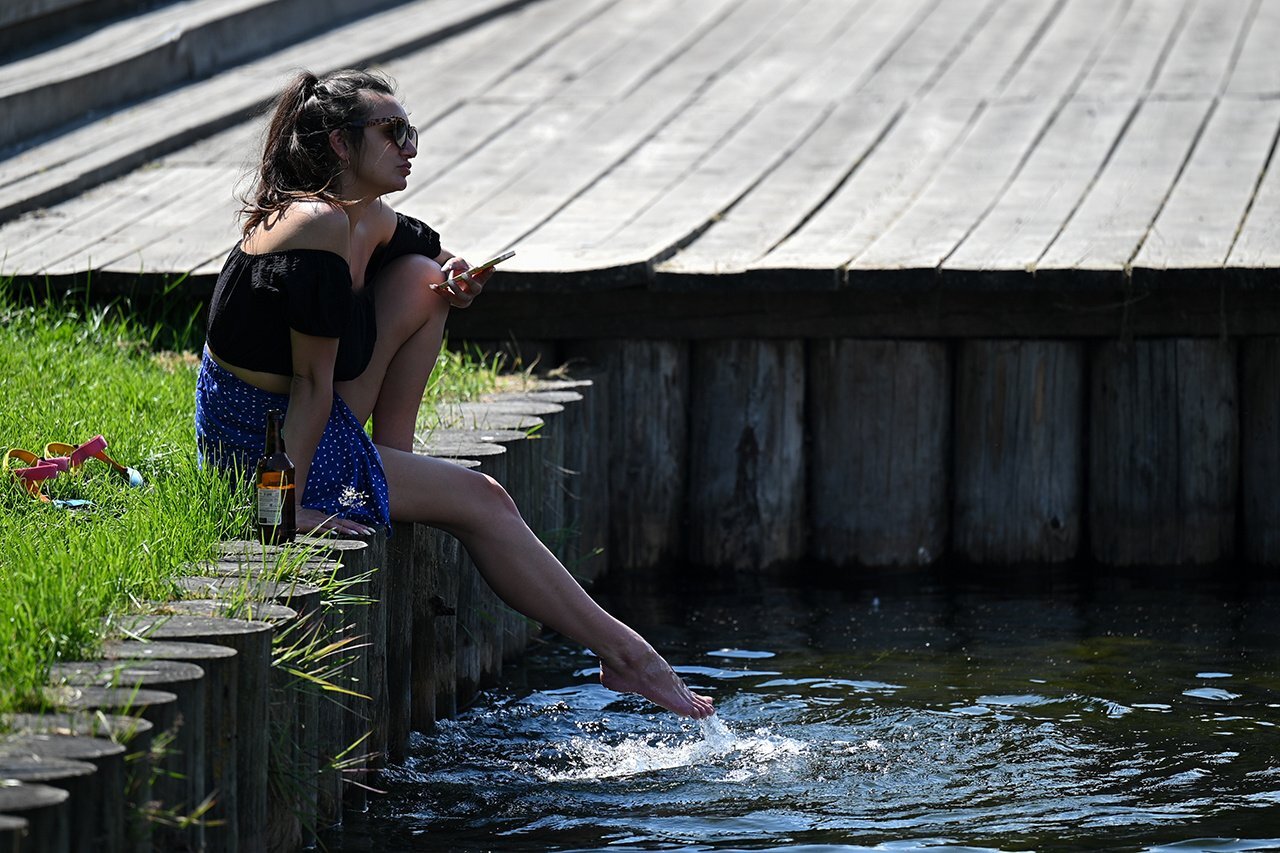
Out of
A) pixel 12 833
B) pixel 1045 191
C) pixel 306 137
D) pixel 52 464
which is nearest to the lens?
pixel 12 833

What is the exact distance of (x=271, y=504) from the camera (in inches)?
154

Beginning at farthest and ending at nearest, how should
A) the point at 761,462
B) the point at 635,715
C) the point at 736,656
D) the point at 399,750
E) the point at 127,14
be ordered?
the point at 127,14 → the point at 761,462 → the point at 736,656 → the point at 635,715 → the point at 399,750

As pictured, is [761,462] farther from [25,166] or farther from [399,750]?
[25,166]

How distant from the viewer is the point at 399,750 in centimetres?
448

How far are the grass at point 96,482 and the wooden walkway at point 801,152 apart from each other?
1.18 feet

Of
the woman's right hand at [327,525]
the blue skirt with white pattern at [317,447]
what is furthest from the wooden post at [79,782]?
the blue skirt with white pattern at [317,447]

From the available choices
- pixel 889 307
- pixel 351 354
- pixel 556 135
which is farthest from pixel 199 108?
pixel 351 354

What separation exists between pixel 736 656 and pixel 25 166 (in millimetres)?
4241

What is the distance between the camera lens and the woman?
13.5 feet

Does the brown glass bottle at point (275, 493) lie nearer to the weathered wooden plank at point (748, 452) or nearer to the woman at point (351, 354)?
the woman at point (351, 354)

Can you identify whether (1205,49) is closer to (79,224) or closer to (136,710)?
(79,224)

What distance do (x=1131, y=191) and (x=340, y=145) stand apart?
12.5ft

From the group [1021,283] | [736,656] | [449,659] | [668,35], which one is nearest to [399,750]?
[449,659]

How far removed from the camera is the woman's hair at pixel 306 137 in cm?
426
